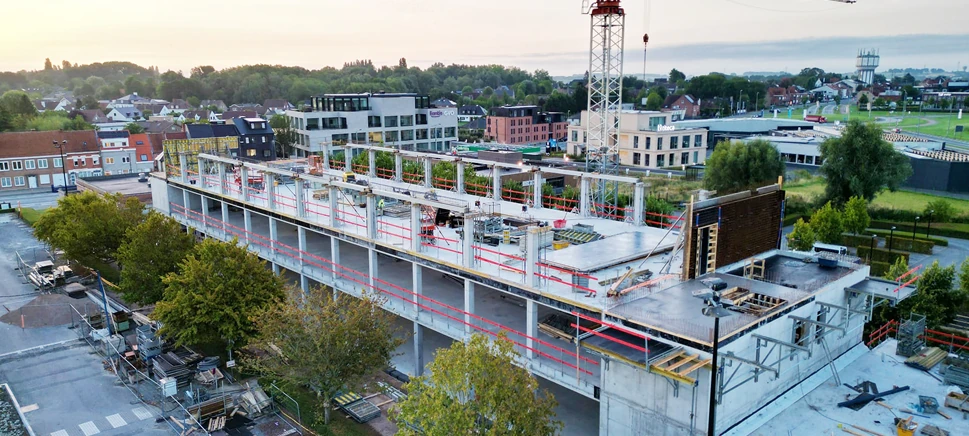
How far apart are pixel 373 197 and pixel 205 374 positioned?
981 centimetres

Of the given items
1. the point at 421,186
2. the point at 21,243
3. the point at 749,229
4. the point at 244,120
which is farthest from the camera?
the point at 244,120

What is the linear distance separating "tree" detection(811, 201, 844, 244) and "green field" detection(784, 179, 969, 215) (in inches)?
681

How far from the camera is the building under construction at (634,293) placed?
16.9m

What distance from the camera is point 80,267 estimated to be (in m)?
40.6

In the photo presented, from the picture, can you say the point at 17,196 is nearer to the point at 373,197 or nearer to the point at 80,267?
the point at 80,267

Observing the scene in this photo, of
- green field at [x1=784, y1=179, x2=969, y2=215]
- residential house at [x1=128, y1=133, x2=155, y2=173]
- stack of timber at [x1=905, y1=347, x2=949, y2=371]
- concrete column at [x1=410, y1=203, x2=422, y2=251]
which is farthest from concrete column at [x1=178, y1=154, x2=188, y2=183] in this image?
green field at [x1=784, y1=179, x2=969, y2=215]

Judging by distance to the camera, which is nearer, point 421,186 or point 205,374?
point 205,374

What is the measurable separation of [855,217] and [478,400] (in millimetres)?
35114

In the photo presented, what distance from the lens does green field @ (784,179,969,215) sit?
181ft

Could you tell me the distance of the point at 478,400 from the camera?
15.4 m

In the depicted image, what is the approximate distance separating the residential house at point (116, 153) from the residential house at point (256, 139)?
13.8 metres

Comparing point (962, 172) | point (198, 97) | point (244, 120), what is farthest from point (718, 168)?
point (198, 97)

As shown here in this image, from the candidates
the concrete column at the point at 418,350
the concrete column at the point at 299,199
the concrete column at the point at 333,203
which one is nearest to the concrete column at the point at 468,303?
the concrete column at the point at 418,350

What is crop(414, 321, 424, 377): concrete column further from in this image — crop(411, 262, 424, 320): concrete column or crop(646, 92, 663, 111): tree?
crop(646, 92, 663, 111): tree
